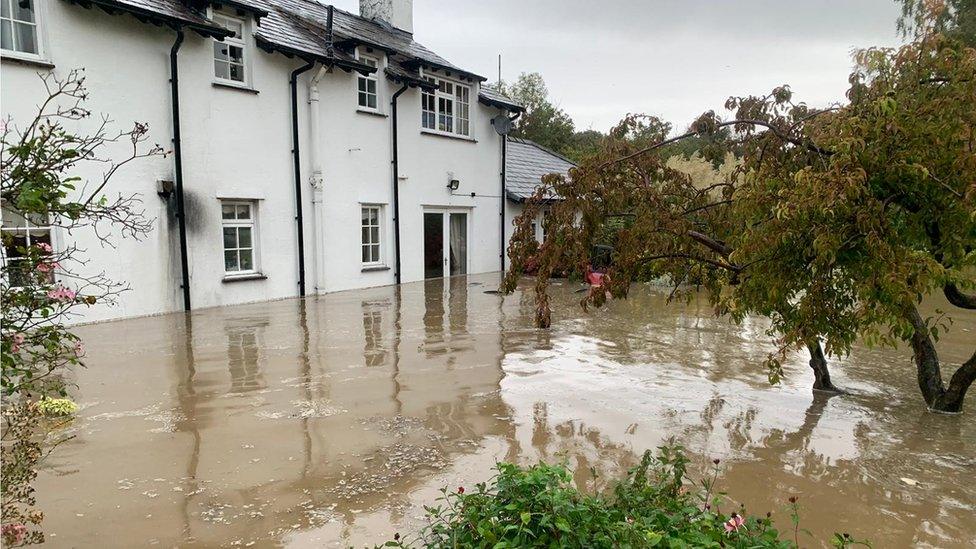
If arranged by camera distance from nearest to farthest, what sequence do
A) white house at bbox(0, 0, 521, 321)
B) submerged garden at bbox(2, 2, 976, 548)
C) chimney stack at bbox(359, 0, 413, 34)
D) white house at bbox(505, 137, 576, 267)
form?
submerged garden at bbox(2, 2, 976, 548), white house at bbox(0, 0, 521, 321), chimney stack at bbox(359, 0, 413, 34), white house at bbox(505, 137, 576, 267)

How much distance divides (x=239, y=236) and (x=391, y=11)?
10.1 m

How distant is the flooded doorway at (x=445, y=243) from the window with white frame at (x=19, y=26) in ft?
33.4

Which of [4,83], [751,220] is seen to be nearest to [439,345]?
[751,220]

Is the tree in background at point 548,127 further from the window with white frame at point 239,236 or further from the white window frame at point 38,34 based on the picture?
the white window frame at point 38,34

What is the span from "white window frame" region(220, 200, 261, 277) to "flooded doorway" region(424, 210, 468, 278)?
224 inches

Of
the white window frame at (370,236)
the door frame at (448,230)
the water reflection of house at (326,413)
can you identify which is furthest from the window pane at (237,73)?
the door frame at (448,230)

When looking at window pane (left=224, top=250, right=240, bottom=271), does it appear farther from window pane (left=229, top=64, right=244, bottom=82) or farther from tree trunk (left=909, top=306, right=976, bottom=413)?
tree trunk (left=909, top=306, right=976, bottom=413)

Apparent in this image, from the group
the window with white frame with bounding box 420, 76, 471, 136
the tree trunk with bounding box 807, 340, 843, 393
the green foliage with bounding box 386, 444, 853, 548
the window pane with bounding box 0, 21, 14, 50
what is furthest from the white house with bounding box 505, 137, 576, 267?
the green foliage with bounding box 386, 444, 853, 548

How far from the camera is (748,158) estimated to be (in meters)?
6.35

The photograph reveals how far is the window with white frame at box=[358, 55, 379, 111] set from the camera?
16.2 metres

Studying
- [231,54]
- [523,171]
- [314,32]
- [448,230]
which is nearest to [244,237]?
[231,54]

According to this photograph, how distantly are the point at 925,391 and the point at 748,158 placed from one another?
3.69 meters

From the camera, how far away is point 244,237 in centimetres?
1371

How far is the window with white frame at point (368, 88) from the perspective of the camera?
16.2 metres
